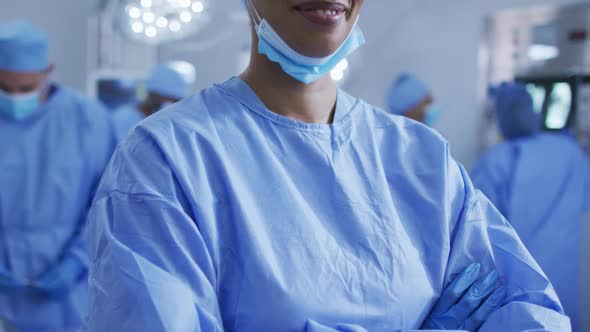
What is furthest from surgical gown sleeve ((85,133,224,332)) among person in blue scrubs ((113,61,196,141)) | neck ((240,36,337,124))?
person in blue scrubs ((113,61,196,141))

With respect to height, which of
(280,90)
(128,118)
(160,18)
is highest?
(280,90)

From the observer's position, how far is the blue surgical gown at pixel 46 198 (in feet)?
6.10

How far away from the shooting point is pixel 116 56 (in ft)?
13.3

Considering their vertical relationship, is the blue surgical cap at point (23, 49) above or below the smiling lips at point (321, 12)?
below

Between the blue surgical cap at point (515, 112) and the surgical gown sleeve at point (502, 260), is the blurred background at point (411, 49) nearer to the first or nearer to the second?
the blue surgical cap at point (515, 112)

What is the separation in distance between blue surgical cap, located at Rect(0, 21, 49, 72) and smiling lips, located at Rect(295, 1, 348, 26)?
1.44 meters

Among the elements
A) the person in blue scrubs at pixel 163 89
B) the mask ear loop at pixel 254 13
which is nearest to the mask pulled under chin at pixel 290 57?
the mask ear loop at pixel 254 13

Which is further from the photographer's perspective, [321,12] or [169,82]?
[169,82]

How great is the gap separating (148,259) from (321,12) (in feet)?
1.39

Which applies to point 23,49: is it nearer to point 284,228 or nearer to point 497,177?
point 284,228

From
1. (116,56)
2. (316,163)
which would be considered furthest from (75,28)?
(316,163)

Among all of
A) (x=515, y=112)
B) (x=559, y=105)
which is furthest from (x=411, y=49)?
(x=515, y=112)

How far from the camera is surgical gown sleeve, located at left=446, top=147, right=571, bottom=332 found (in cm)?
85

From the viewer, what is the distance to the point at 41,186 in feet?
6.22
